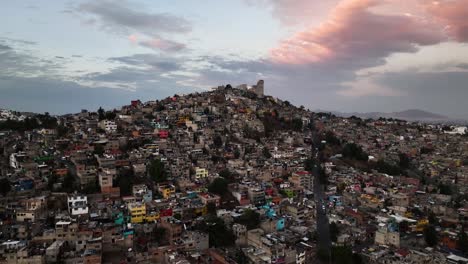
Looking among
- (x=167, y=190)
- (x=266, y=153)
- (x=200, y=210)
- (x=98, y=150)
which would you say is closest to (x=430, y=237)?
(x=200, y=210)

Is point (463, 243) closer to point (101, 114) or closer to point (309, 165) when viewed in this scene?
point (309, 165)

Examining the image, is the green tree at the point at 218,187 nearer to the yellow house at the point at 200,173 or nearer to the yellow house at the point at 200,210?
the yellow house at the point at 200,173

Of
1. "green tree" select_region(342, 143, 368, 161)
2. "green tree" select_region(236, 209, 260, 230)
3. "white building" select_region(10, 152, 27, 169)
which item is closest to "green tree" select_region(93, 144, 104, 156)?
"white building" select_region(10, 152, 27, 169)

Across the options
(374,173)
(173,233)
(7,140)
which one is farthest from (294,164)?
(7,140)

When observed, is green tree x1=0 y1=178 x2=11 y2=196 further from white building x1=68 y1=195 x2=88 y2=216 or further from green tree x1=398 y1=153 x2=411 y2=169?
green tree x1=398 y1=153 x2=411 y2=169

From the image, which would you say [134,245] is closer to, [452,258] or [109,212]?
[109,212]

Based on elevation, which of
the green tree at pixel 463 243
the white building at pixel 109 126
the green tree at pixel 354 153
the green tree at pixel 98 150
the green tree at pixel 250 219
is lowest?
the green tree at pixel 463 243

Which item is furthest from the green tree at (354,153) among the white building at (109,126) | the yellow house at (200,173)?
the white building at (109,126)

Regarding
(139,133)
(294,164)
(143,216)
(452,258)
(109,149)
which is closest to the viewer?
(452,258)
